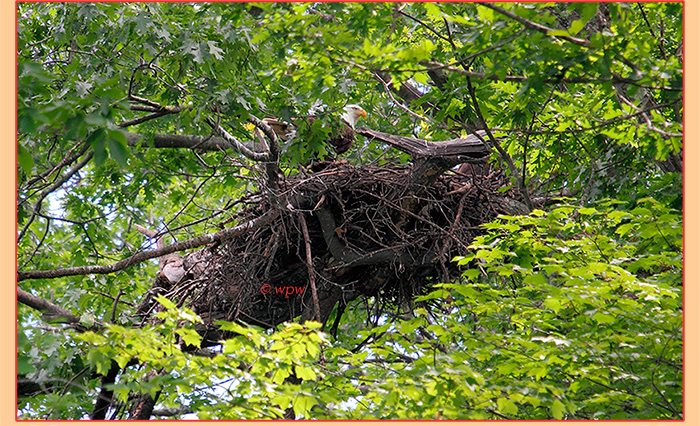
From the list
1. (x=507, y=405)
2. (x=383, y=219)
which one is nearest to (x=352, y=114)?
(x=383, y=219)

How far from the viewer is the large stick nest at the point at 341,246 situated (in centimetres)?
494

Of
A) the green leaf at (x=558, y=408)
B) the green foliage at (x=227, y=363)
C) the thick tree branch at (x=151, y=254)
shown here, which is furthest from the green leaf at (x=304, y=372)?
the thick tree branch at (x=151, y=254)

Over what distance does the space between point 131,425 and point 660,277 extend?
11.9 ft

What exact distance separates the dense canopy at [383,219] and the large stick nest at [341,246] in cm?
2

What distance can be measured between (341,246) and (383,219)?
1.36 feet

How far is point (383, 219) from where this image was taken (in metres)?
4.93

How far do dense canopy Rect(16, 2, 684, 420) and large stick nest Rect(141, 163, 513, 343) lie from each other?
0.02 metres

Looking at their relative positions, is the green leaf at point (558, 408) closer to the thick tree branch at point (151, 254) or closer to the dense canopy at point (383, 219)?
the dense canopy at point (383, 219)

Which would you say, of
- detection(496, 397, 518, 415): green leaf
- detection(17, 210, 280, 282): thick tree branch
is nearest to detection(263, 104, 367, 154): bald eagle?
detection(17, 210, 280, 282): thick tree branch

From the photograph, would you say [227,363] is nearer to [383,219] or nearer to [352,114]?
[383,219]

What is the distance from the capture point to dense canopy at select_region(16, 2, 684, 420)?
325 centimetres

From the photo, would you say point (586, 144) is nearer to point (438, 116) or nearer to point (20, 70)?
point (438, 116)

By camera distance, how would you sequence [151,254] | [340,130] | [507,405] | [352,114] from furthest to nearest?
[352,114] → [340,130] → [151,254] → [507,405]

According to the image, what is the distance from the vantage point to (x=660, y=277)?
160 inches
